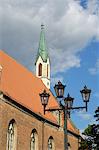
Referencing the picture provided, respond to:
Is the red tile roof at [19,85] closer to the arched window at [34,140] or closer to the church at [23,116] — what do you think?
the church at [23,116]

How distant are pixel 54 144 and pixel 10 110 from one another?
9189mm

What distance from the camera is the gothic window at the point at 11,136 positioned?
27.0 metres

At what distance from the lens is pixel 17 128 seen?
1092 inches

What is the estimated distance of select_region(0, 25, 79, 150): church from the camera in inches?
1041

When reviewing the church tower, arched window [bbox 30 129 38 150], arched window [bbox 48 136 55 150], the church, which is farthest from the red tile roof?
the church tower

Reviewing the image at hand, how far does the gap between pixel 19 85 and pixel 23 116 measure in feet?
13.4

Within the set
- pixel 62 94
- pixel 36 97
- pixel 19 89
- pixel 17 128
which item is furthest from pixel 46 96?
pixel 36 97

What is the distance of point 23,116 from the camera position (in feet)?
94.0

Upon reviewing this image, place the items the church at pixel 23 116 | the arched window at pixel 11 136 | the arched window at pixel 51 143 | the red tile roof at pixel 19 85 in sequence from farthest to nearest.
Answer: the arched window at pixel 51 143, the red tile roof at pixel 19 85, the arched window at pixel 11 136, the church at pixel 23 116

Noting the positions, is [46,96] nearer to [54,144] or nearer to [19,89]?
[19,89]

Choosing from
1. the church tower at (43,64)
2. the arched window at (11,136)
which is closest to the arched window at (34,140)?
the arched window at (11,136)

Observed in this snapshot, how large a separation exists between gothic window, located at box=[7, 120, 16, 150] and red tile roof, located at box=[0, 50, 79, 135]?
1.83 metres

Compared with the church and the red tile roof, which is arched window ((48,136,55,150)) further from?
the red tile roof

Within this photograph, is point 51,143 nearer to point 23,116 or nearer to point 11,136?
point 23,116
